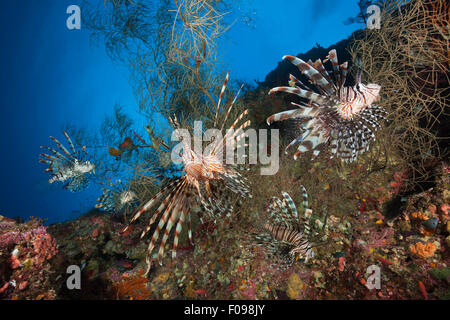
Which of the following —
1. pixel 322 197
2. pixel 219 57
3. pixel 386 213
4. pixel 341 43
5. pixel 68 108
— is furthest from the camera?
pixel 68 108

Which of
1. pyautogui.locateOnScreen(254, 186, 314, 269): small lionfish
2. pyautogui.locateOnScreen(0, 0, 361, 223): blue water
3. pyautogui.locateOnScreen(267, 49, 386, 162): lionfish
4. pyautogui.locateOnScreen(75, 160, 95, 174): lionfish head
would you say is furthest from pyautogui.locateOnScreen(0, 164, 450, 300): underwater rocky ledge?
pyautogui.locateOnScreen(0, 0, 361, 223): blue water

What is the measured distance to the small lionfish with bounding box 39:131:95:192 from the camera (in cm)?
631

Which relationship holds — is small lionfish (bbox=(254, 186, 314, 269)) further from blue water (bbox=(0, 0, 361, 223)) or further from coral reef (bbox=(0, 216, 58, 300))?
blue water (bbox=(0, 0, 361, 223))

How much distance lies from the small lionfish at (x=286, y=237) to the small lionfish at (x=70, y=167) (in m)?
6.55

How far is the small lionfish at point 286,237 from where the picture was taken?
2693mm

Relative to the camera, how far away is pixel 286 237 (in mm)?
2828

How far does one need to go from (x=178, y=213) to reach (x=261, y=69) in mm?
67702

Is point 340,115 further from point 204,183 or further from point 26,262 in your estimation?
point 26,262

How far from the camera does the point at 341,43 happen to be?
10344 millimetres

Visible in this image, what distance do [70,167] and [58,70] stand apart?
42.7 meters

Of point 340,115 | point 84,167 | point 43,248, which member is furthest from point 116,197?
point 340,115

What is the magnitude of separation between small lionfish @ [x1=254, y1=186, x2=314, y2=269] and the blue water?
1836 centimetres

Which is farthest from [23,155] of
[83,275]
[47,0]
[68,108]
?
[83,275]
